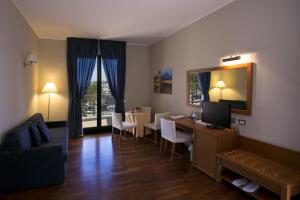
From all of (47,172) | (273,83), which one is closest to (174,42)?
(273,83)

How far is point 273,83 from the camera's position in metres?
2.53

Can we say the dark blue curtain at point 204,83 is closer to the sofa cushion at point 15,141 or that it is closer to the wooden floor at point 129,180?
the wooden floor at point 129,180

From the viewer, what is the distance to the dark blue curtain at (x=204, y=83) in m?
3.66

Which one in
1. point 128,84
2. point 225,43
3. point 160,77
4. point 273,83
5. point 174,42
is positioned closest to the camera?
point 273,83

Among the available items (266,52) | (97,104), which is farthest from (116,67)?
(266,52)

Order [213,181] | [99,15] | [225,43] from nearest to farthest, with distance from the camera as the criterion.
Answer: [213,181] → [225,43] → [99,15]

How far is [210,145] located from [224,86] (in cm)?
102

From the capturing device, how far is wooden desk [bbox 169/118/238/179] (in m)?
2.90

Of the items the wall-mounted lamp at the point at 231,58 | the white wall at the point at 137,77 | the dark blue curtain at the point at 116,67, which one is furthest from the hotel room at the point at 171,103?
the white wall at the point at 137,77

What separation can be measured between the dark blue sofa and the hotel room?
1 centimetres

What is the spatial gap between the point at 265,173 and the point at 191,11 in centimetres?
276

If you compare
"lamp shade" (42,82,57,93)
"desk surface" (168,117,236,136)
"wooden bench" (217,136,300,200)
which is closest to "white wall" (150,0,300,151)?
"wooden bench" (217,136,300,200)

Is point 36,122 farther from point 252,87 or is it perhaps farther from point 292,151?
point 292,151

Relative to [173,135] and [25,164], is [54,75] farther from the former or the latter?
[173,135]
